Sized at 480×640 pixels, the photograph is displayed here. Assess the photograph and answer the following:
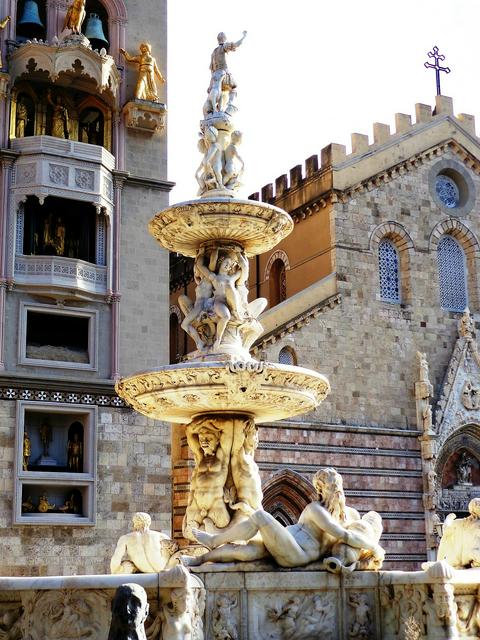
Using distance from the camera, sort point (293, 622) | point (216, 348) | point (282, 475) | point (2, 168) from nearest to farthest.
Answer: point (293, 622) < point (216, 348) < point (2, 168) < point (282, 475)

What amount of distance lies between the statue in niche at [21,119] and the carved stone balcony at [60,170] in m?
0.63

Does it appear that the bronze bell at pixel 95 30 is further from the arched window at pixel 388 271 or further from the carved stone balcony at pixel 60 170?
the arched window at pixel 388 271

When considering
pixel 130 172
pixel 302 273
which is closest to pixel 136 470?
pixel 130 172

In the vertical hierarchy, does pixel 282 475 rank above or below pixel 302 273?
below

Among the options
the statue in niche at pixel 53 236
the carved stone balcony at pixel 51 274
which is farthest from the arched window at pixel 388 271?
the carved stone balcony at pixel 51 274

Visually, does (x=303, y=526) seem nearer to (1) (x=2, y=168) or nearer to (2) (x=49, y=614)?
(2) (x=49, y=614)

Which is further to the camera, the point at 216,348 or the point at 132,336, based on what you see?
the point at 132,336

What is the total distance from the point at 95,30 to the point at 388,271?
12.1 metres

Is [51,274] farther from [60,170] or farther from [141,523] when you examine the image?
[141,523]

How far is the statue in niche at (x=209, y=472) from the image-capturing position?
13930 mm

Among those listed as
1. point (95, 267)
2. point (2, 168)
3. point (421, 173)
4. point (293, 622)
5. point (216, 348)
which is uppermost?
point (421, 173)

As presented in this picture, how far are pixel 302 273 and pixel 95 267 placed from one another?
973 centimetres

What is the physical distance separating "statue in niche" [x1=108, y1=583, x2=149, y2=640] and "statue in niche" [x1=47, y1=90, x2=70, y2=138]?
21238 millimetres

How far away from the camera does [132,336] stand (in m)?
27.1
